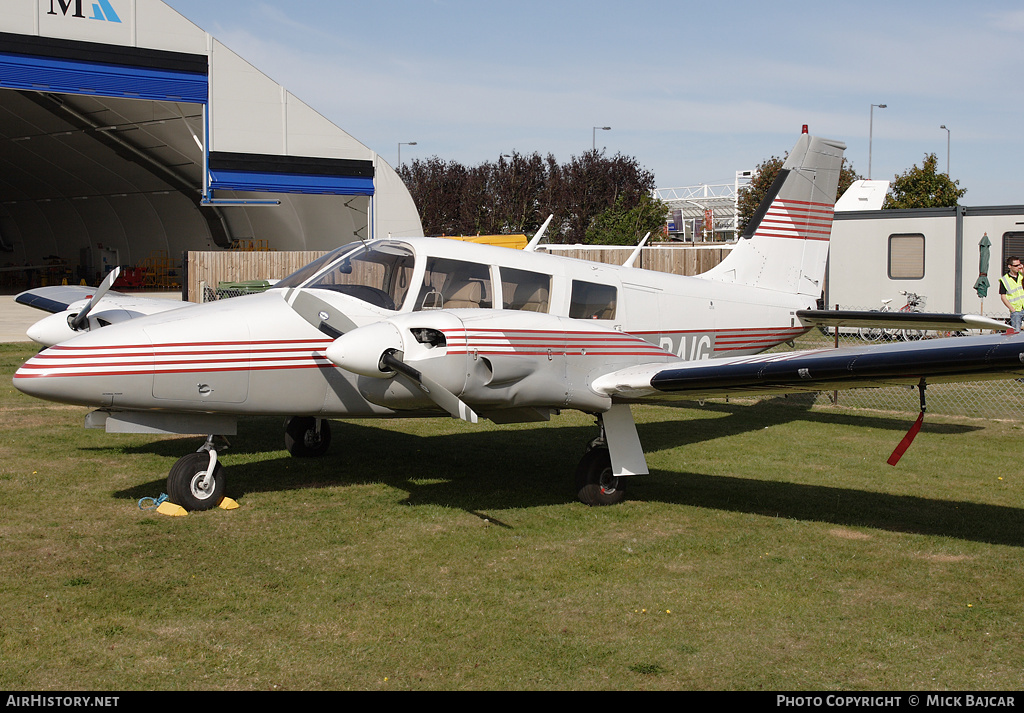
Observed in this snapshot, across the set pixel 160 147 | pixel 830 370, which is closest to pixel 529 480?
pixel 830 370

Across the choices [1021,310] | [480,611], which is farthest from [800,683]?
[1021,310]

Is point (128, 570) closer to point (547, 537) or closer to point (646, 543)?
point (547, 537)

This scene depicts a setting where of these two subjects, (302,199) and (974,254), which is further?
(302,199)

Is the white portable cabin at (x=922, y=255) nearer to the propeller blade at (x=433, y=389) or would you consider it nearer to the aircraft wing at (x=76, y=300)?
the propeller blade at (x=433, y=389)

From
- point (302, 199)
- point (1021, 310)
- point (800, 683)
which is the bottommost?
point (800, 683)

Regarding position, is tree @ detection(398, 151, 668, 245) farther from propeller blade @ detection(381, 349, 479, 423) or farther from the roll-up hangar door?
propeller blade @ detection(381, 349, 479, 423)

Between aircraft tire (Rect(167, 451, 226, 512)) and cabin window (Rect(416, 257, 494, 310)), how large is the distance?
248cm

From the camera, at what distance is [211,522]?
25.5 feet

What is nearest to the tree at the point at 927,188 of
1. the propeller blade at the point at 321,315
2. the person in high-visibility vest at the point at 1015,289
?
the person in high-visibility vest at the point at 1015,289

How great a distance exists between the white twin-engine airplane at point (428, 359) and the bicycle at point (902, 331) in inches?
562

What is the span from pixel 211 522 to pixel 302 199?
117ft

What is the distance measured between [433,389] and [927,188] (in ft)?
167

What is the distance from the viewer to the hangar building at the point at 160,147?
100 ft

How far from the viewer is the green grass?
5.06 meters
